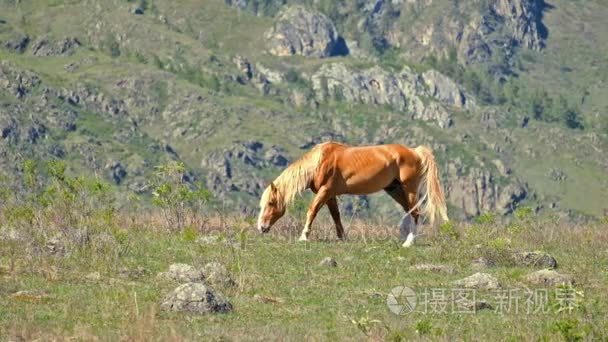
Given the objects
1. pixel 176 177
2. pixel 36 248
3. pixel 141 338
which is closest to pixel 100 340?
pixel 141 338

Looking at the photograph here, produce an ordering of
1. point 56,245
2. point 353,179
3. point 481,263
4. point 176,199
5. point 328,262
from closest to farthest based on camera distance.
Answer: point 328,262 < point 56,245 < point 481,263 < point 353,179 < point 176,199

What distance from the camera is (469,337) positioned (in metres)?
12.2

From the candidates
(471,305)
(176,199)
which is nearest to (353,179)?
(176,199)

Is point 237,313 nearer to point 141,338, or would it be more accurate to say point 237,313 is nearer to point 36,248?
point 141,338

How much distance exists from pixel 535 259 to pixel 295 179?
5.49 m

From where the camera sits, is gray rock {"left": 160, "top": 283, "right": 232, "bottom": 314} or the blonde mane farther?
the blonde mane

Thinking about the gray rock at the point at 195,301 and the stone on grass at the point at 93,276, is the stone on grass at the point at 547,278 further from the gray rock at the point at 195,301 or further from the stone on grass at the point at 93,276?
the stone on grass at the point at 93,276

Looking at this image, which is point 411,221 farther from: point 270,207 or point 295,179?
point 270,207

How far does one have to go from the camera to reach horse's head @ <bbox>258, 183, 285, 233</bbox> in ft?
69.7

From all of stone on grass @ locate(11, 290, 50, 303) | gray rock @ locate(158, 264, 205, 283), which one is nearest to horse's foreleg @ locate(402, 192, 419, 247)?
gray rock @ locate(158, 264, 205, 283)

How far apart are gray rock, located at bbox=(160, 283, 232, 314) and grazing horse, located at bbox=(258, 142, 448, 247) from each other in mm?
7360

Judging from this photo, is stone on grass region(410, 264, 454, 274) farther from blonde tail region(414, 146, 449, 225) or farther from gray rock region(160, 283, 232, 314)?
gray rock region(160, 283, 232, 314)

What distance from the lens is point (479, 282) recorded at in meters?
16.0

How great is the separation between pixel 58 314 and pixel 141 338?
2222 mm
